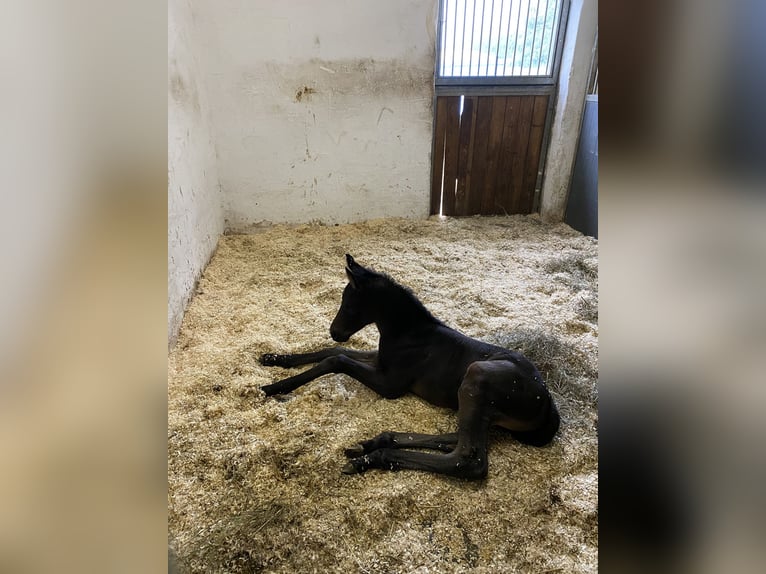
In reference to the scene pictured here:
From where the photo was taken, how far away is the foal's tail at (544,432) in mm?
2002

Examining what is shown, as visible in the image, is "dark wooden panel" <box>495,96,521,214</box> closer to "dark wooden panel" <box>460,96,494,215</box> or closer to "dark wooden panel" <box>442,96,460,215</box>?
"dark wooden panel" <box>460,96,494,215</box>

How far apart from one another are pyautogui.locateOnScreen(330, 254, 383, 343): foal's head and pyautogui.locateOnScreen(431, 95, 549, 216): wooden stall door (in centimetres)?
333

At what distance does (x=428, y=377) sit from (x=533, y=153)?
410cm

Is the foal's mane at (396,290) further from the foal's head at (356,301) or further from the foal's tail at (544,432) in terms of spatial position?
the foal's tail at (544,432)

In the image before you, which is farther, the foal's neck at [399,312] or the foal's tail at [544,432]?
the foal's neck at [399,312]

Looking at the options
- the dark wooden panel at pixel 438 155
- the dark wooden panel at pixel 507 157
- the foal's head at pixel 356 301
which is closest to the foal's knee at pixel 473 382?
the foal's head at pixel 356 301

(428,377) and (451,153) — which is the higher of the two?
(451,153)

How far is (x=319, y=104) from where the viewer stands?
489 cm

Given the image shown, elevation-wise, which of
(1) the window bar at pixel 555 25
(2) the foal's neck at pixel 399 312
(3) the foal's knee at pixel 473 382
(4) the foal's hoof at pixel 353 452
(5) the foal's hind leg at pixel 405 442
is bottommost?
(4) the foal's hoof at pixel 353 452

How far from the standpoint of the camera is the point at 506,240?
15.9 ft

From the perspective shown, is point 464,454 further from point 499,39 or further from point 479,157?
point 499,39

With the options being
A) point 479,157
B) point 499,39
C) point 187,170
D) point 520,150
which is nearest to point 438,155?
point 479,157

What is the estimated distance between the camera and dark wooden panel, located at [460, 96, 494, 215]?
205 inches

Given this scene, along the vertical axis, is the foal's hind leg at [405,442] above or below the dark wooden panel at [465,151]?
below
